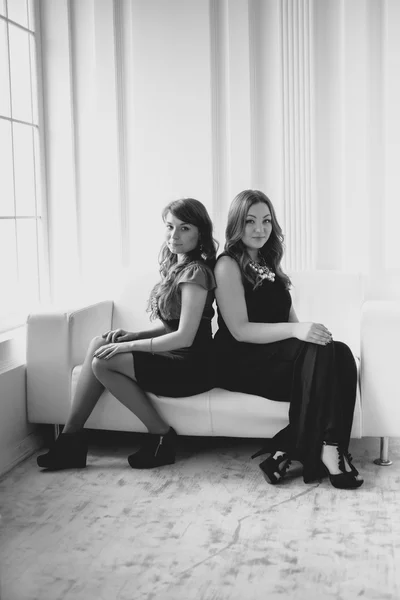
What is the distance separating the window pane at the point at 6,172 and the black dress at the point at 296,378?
4.37ft

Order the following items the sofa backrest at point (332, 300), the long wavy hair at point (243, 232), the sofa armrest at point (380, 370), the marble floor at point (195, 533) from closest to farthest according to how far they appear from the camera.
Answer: the marble floor at point (195, 533), the sofa armrest at point (380, 370), the long wavy hair at point (243, 232), the sofa backrest at point (332, 300)

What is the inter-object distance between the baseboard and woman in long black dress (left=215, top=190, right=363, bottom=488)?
3.09 ft

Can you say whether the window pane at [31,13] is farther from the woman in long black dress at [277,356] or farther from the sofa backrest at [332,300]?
the sofa backrest at [332,300]

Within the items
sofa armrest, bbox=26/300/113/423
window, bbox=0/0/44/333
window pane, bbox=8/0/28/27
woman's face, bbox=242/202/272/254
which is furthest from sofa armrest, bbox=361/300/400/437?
window pane, bbox=8/0/28/27

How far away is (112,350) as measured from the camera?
301cm

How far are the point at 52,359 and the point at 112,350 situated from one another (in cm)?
39

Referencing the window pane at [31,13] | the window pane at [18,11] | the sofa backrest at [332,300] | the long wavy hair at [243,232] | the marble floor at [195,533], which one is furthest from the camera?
the window pane at [31,13]

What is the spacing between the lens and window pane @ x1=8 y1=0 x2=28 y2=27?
376 cm

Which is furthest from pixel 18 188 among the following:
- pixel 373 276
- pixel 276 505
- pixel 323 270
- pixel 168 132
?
pixel 276 505

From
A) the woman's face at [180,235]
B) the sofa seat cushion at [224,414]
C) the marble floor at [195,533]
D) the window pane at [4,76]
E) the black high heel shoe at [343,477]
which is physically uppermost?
the window pane at [4,76]

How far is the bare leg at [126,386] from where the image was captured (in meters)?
3.02

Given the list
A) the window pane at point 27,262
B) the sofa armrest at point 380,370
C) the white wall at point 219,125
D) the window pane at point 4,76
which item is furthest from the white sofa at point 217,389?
the window pane at point 4,76

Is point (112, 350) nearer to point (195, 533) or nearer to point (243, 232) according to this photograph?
Result: point (243, 232)

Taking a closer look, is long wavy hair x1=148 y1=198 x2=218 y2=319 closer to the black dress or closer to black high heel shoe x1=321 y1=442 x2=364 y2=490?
the black dress
